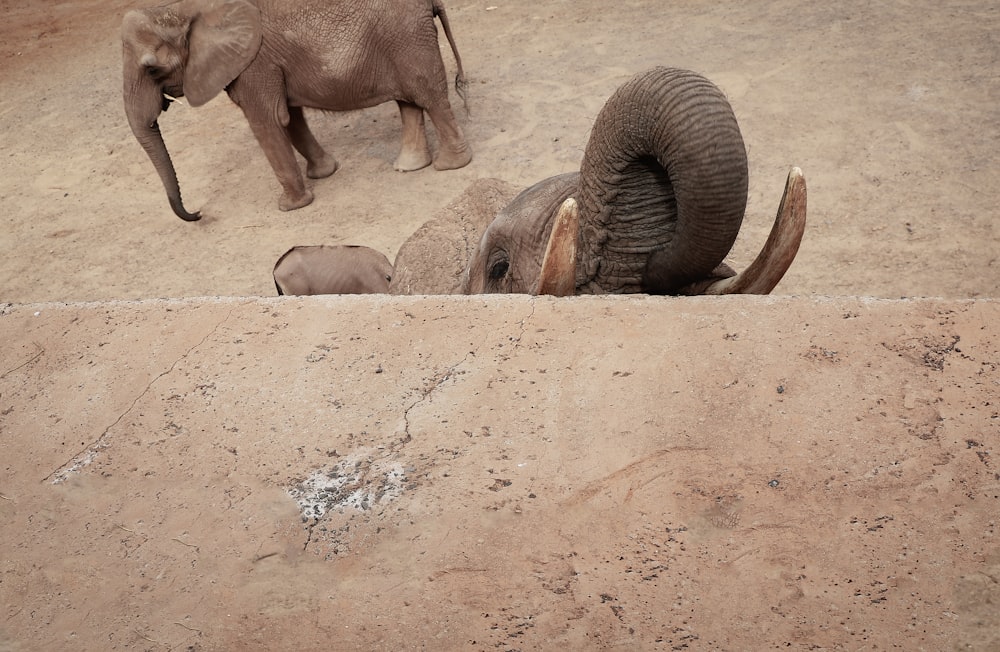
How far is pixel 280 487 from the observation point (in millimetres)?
1904

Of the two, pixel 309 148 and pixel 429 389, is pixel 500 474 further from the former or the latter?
pixel 309 148

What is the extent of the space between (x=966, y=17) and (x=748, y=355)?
6.68 metres

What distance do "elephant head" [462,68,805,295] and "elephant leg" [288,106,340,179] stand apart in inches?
162

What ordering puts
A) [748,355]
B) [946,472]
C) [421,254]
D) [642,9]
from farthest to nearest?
1. [642,9]
2. [421,254]
3. [748,355]
4. [946,472]

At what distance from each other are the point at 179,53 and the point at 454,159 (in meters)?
2.09

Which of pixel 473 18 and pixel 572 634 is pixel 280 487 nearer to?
pixel 572 634

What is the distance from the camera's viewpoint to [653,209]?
2752 mm

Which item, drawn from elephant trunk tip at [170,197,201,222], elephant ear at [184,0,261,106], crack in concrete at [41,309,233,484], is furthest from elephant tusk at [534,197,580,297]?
Result: elephant trunk tip at [170,197,201,222]

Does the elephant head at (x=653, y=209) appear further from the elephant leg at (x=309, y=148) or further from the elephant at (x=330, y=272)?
the elephant leg at (x=309, y=148)

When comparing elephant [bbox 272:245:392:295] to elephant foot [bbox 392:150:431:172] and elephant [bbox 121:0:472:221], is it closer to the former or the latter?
elephant [bbox 121:0:472:221]

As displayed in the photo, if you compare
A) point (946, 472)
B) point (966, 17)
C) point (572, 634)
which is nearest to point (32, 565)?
point (572, 634)

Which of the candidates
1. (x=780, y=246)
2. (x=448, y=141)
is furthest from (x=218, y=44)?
(x=780, y=246)

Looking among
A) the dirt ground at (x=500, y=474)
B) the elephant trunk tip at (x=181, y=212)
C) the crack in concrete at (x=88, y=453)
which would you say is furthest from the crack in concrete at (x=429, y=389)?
the elephant trunk tip at (x=181, y=212)

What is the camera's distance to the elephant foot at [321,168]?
22.9 feet
